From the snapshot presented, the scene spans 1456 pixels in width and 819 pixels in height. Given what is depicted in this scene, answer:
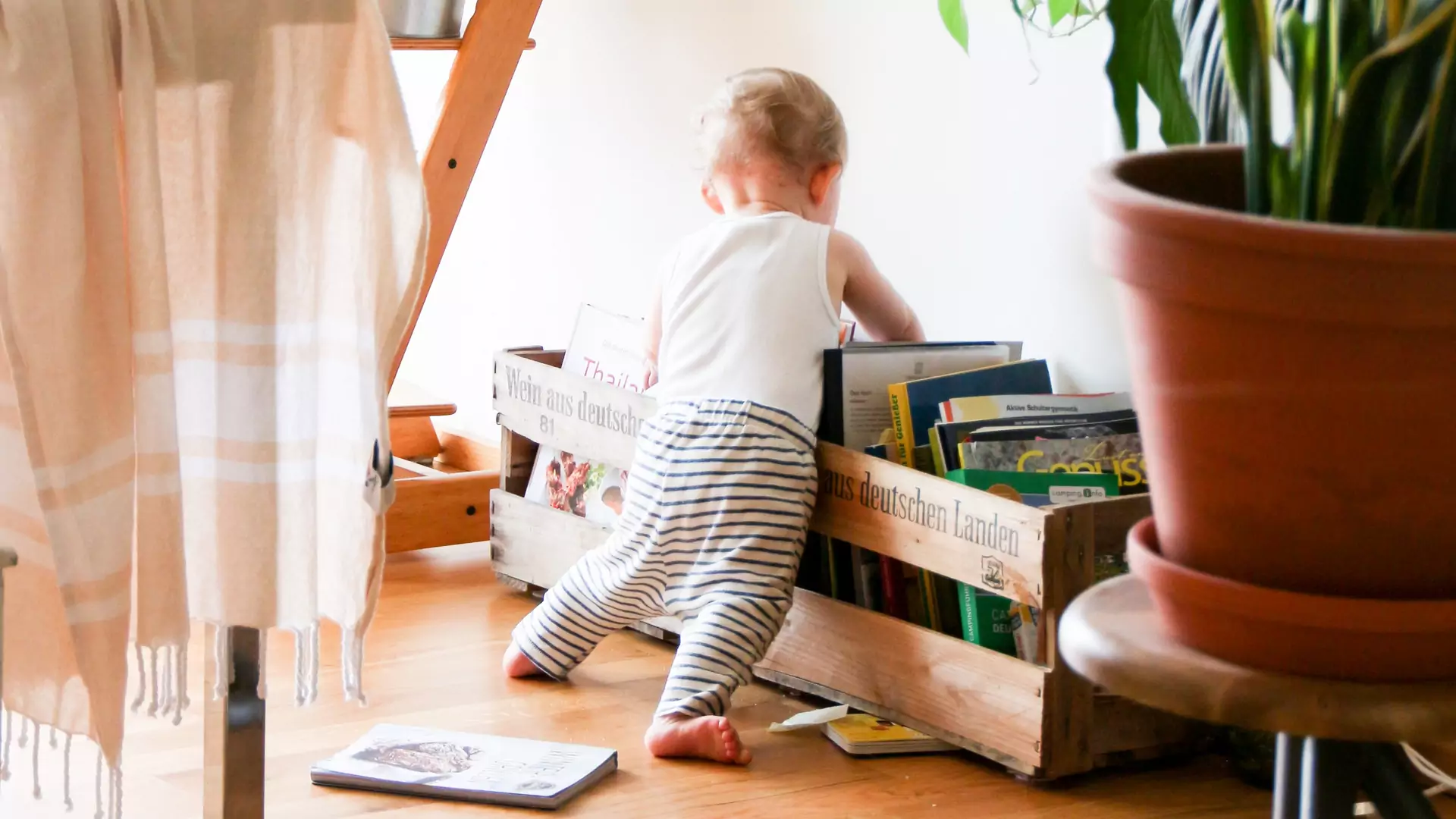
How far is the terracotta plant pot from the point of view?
1.45 feet

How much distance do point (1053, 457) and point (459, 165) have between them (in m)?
0.98

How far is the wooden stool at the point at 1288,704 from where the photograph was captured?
456mm

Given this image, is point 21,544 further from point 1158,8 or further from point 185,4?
point 1158,8

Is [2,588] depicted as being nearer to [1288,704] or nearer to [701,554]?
[1288,704]

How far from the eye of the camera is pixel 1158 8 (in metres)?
0.58

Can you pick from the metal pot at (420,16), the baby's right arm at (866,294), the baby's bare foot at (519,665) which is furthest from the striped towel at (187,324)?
the metal pot at (420,16)

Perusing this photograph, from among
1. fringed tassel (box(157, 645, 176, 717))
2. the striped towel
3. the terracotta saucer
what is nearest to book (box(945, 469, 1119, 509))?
the striped towel

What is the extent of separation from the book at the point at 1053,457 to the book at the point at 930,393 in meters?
0.09

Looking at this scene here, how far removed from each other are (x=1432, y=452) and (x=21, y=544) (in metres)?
0.77

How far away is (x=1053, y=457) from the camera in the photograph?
1492 mm

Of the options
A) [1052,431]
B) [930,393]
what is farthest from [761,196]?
[1052,431]

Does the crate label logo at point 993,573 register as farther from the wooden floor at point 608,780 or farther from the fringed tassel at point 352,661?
the fringed tassel at point 352,661

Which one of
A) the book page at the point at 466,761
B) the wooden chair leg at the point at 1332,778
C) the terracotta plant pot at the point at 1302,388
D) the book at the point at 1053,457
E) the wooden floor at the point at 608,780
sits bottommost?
the wooden floor at the point at 608,780

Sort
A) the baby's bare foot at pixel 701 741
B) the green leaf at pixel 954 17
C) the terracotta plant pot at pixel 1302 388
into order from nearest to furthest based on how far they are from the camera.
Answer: the terracotta plant pot at pixel 1302 388
the green leaf at pixel 954 17
the baby's bare foot at pixel 701 741
